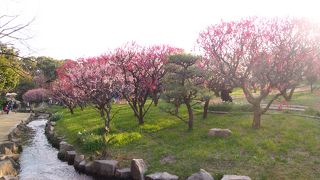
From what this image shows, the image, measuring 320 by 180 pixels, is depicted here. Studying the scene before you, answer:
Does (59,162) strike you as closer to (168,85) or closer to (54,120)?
(168,85)

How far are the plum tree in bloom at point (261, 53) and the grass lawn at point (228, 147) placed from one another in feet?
8.03

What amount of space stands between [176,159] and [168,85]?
694 cm

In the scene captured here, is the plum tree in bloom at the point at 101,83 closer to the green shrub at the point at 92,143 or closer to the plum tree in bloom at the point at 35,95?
the green shrub at the point at 92,143

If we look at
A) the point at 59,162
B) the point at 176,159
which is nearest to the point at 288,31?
the point at 176,159

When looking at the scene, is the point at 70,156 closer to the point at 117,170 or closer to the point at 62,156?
the point at 62,156

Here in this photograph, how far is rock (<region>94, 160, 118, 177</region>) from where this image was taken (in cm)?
1932

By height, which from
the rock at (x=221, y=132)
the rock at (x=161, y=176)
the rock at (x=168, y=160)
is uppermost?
the rock at (x=221, y=132)

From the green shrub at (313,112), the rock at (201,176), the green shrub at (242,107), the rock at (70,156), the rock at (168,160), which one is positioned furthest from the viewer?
the green shrub at (242,107)

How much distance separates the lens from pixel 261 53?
2356cm

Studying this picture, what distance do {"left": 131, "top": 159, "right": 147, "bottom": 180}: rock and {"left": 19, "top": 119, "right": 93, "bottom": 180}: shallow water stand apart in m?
2.83

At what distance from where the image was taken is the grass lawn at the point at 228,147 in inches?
698

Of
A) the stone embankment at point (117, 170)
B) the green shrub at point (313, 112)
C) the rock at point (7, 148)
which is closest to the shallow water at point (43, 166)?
the stone embankment at point (117, 170)

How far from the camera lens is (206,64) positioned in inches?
1003

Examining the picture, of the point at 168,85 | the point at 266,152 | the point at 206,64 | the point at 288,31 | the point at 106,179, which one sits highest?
the point at 288,31
